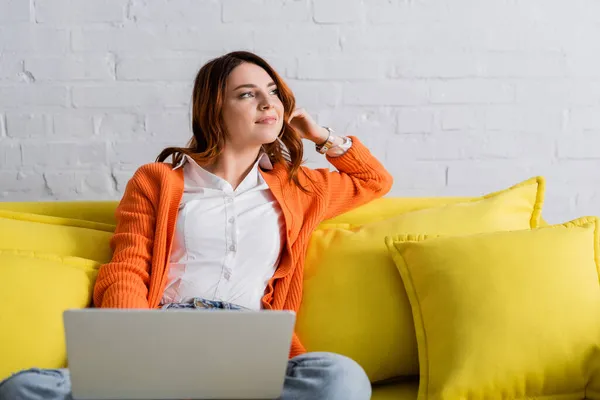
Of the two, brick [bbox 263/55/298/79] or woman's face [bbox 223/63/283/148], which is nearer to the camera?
woman's face [bbox 223/63/283/148]

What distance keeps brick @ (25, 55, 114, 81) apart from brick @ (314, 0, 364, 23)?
621 mm

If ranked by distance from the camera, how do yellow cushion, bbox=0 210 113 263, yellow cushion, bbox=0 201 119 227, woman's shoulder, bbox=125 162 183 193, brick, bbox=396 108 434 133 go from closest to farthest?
yellow cushion, bbox=0 210 113 263 < woman's shoulder, bbox=125 162 183 193 < yellow cushion, bbox=0 201 119 227 < brick, bbox=396 108 434 133

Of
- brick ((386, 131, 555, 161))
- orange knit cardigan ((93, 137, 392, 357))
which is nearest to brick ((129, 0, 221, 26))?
orange knit cardigan ((93, 137, 392, 357))

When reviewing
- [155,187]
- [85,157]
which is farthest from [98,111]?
[155,187]

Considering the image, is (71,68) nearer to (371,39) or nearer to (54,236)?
(54,236)

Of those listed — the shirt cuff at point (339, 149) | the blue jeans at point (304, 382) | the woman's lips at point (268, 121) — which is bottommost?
the blue jeans at point (304, 382)

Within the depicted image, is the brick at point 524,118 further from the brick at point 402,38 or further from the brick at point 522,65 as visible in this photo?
the brick at point 402,38

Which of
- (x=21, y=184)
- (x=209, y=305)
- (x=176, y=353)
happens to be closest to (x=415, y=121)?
(x=209, y=305)

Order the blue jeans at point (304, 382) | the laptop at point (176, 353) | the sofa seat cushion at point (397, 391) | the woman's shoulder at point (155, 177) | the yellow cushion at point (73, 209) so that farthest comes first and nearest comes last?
1. the yellow cushion at point (73, 209)
2. the woman's shoulder at point (155, 177)
3. the sofa seat cushion at point (397, 391)
4. the blue jeans at point (304, 382)
5. the laptop at point (176, 353)

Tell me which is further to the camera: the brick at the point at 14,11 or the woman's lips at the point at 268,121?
the brick at the point at 14,11

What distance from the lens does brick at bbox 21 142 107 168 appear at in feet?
7.50

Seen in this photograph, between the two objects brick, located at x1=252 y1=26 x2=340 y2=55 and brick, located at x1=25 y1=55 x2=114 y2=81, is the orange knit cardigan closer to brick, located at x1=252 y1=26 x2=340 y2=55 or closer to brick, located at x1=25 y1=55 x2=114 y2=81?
brick, located at x1=252 y1=26 x2=340 y2=55

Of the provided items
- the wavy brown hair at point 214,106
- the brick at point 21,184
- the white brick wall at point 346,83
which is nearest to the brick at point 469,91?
the white brick wall at point 346,83

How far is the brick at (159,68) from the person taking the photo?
2270 mm
